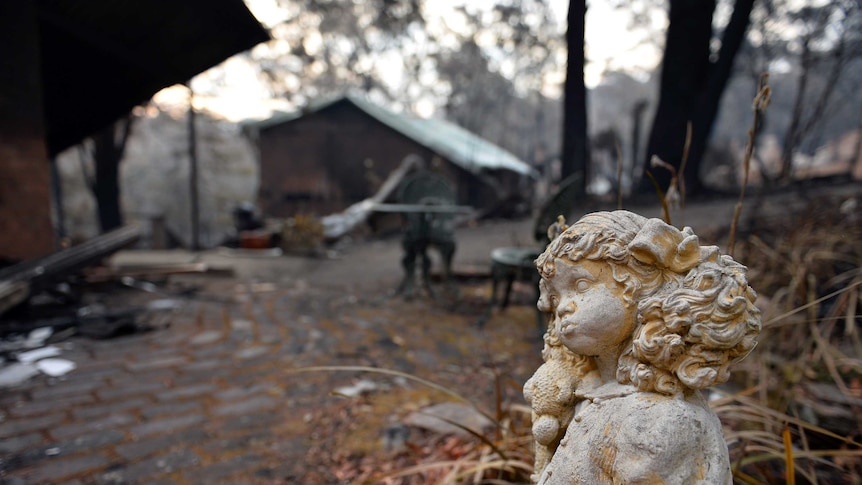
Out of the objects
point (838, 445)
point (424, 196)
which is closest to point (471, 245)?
point (424, 196)

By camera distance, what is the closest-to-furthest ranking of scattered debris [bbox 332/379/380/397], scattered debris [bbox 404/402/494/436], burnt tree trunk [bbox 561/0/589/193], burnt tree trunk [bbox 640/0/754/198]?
burnt tree trunk [bbox 561/0/589/193]
scattered debris [bbox 404/402/494/436]
burnt tree trunk [bbox 640/0/754/198]
scattered debris [bbox 332/379/380/397]

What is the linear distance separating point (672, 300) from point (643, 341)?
107 millimetres

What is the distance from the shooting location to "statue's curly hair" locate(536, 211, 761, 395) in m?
0.99

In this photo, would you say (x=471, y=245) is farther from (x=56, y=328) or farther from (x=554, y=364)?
(x=554, y=364)

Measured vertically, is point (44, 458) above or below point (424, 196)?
below

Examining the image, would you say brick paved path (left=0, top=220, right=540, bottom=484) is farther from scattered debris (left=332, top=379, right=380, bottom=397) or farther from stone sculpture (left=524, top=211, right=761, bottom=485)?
stone sculpture (left=524, top=211, right=761, bottom=485)

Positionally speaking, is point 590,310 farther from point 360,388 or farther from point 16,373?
point 16,373

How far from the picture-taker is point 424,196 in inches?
226

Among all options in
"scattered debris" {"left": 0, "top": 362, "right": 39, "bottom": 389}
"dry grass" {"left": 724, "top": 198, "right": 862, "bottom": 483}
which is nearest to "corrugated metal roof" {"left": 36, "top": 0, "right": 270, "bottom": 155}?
"scattered debris" {"left": 0, "top": 362, "right": 39, "bottom": 389}

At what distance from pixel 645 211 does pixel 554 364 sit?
8.67ft

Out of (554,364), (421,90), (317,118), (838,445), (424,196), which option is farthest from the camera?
(421,90)

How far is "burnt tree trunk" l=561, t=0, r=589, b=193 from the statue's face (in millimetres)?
1344

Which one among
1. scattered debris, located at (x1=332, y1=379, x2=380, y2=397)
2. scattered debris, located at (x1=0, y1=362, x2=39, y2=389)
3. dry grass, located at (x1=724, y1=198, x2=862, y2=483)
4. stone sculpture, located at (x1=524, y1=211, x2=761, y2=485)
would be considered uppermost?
stone sculpture, located at (x1=524, y1=211, x2=761, y2=485)

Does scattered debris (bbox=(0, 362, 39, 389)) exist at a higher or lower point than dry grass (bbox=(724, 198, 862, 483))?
lower
